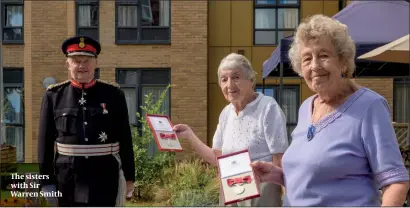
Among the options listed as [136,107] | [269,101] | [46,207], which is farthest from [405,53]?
[136,107]

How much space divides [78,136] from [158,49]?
35.4ft

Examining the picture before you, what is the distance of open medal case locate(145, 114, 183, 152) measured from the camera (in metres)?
3.69

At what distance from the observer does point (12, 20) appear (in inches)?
605

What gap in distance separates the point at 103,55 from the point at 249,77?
11.2 meters

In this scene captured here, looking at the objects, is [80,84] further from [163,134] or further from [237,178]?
[237,178]

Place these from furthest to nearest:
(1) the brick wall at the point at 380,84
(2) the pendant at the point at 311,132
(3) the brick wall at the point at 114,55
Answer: (3) the brick wall at the point at 114,55 < (1) the brick wall at the point at 380,84 < (2) the pendant at the point at 311,132

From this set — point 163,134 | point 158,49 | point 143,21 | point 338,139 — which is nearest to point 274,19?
point 158,49

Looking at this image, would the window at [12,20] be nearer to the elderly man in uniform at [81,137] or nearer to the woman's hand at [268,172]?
the elderly man in uniform at [81,137]

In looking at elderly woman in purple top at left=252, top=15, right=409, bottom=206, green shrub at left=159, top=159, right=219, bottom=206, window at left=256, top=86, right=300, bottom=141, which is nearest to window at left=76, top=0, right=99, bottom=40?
window at left=256, top=86, right=300, bottom=141

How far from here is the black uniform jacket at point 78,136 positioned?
386 cm

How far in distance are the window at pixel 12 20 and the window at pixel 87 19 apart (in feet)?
5.14

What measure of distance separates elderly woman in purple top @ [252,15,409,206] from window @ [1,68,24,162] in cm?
1352

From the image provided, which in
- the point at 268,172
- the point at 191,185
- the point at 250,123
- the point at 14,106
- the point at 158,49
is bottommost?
the point at 191,185

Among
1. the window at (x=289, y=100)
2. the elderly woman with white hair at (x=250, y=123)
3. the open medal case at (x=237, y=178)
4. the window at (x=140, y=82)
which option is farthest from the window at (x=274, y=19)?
the open medal case at (x=237, y=178)
